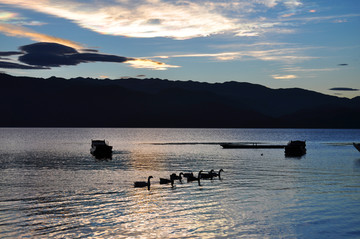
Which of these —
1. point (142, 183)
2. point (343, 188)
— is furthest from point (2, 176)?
point (343, 188)

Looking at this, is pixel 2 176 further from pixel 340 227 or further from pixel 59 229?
pixel 340 227

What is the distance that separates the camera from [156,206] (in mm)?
33375

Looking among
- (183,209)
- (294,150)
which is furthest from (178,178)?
(294,150)

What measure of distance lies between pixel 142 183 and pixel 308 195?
59.9ft

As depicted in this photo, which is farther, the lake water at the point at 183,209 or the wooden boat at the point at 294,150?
the wooden boat at the point at 294,150

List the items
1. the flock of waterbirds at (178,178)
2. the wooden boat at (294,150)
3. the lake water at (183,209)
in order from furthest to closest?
the wooden boat at (294,150)
the flock of waterbirds at (178,178)
the lake water at (183,209)

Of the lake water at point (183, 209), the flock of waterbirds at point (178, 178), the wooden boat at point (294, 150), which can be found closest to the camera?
the lake water at point (183, 209)

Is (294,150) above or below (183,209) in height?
below

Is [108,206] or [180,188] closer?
[108,206]

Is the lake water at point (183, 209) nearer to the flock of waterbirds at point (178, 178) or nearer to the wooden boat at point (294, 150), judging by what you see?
the flock of waterbirds at point (178, 178)

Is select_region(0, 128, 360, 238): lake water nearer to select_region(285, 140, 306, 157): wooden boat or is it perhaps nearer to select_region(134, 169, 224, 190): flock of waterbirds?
select_region(134, 169, 224, 190): flock of waterbirds

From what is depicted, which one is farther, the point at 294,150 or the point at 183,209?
the point at 294,150

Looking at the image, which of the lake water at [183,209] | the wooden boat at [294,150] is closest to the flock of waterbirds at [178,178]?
the lake water at [183,209]

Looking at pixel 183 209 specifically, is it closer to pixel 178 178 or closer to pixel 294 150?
pixel 178 178
